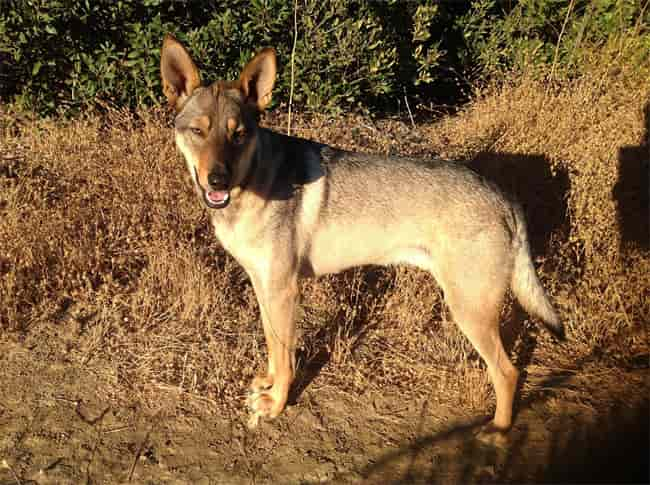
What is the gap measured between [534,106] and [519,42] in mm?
2716

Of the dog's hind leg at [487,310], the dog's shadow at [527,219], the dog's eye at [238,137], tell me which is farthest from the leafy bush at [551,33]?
the dog's eye at [238,137]

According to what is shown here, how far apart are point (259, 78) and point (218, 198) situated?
959mm

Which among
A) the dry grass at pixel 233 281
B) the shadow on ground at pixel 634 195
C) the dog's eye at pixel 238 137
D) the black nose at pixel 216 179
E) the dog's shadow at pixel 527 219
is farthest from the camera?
the shadow on ground at pixel 634 195

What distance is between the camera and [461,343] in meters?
3.81

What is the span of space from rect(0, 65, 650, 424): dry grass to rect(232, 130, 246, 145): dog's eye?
1.58 m

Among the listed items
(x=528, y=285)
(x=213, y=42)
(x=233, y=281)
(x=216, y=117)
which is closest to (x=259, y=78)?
(x=216, y=117)

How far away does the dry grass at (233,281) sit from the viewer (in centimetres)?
368

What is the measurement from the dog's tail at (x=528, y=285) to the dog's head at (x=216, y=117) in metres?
1.93

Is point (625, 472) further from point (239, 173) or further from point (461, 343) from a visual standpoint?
point (239, 173)

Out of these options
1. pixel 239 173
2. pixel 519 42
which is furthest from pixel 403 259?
pixel 519 42

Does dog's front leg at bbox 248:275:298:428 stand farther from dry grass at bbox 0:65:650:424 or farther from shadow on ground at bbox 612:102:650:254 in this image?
shadow on ground at bbox 612:102:650:254

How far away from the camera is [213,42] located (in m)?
5.97

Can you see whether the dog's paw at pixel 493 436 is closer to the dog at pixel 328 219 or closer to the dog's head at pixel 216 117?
the dog at pixel 328 219

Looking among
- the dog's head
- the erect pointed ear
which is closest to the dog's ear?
the dog's head
